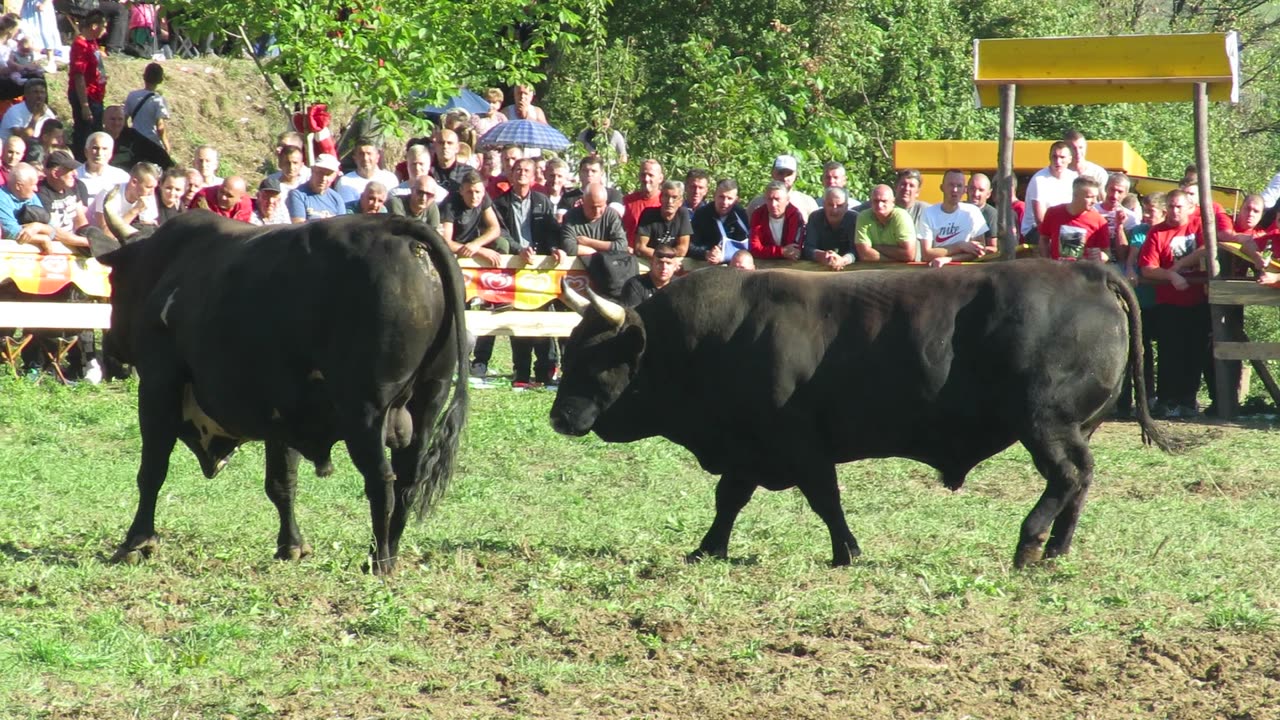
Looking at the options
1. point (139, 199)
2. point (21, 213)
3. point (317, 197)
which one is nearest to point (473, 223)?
point (317, 197)

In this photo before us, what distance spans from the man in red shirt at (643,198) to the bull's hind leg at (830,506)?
21.8ft

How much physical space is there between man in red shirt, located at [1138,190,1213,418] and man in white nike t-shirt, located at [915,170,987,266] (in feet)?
4.53

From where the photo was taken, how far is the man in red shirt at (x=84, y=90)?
57.8ft

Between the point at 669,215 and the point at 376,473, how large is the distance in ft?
22.6

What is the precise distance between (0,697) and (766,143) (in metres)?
16.5

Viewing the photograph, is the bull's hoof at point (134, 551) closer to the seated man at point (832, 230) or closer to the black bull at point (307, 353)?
the black bull at point (307, 353)

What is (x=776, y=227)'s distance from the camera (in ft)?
44.9

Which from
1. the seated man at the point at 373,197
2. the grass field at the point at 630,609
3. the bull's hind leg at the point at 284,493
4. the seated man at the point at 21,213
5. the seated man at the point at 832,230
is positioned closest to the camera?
the grass field at the point at 630,609

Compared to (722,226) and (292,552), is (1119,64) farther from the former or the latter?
(292,552)

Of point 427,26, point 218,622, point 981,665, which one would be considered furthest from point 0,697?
point 427,26

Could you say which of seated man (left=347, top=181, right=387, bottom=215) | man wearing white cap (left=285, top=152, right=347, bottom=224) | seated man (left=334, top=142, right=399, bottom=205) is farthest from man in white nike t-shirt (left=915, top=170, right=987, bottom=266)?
man wearing white cap (left=285, top=152, right=347, bottom=224)

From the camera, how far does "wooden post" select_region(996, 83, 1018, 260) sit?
43.8ft

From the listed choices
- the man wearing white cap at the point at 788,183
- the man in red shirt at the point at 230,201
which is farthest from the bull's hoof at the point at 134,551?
the man wearing white cap at the point at 788,183

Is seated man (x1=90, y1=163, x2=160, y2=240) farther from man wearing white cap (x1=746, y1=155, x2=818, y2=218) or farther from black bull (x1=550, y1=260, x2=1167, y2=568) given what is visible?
black bull (x1=550, y1=260, x2=1167, y2=568)
